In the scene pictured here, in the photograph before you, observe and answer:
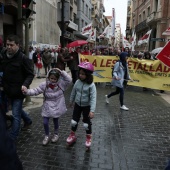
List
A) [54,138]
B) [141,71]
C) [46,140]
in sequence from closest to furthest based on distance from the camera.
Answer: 1. [46,140]
2. [54,138]
3. [141,71]

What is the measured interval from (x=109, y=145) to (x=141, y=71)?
6.45 metres

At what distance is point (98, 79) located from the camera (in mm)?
10711

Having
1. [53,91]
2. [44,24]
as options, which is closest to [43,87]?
[53,91]

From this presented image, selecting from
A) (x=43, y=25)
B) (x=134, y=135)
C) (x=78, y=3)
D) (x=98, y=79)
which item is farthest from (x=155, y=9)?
(x=134, y=135)

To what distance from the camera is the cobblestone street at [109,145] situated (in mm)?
3600

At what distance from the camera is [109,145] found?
429 cm

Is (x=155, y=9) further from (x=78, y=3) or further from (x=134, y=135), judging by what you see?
(x=134, y=135)

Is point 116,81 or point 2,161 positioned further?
point 116,81

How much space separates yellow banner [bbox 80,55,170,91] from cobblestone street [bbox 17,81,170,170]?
11.4 ft

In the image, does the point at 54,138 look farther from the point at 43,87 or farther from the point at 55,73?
the point at 55,73

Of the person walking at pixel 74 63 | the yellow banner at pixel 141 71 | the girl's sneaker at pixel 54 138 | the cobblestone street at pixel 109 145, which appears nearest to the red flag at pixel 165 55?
the cobblestone street at pixel 109 145

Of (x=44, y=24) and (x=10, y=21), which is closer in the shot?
(x=10, y=21)

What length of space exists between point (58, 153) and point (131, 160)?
47.0 inches

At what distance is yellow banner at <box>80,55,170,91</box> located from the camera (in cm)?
973
